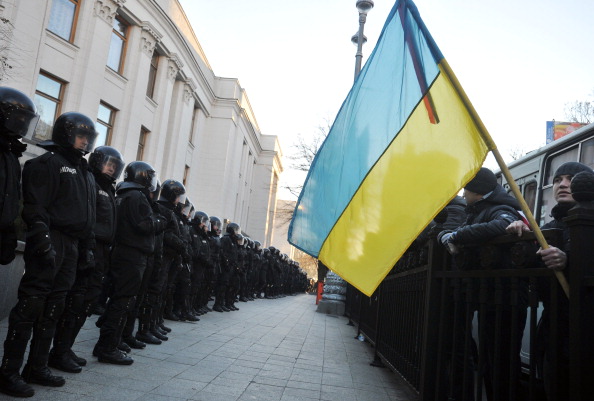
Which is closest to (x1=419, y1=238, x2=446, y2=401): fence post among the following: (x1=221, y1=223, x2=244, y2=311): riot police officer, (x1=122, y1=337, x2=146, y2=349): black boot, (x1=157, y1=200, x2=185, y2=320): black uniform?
(x1=122, y1=337, x2=146, y2=349): black boot

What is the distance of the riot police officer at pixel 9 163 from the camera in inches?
137

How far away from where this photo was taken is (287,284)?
32812 millimetres

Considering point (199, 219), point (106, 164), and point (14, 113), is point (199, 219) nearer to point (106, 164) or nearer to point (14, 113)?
point (106, 164)

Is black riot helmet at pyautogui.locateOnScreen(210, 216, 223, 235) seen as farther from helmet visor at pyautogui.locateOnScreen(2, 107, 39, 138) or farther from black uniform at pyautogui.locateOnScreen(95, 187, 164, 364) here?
helmet visor at pyautogui.locateOnScreen(2, 107, 39, 138)

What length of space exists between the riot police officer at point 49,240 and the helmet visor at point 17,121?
0.29 m

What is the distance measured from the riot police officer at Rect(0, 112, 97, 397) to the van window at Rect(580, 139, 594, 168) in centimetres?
572

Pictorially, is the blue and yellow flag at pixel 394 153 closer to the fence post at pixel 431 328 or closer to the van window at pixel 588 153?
the fence post at pixel 431 328

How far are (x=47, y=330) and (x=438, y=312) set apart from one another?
10.00ft

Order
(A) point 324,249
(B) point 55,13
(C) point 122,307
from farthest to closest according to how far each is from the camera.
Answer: (B) point 55,13
(C) point 122,307
(A) point 324,249

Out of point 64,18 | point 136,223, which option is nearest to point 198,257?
point 136,223

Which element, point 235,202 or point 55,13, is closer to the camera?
point 55,13

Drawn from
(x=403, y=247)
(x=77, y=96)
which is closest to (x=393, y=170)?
(x=403, y=247)

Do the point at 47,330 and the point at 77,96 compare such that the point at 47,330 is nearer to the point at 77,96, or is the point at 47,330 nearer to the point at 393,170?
the point at 393,170

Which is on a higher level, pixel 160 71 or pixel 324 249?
pixel 160 71
